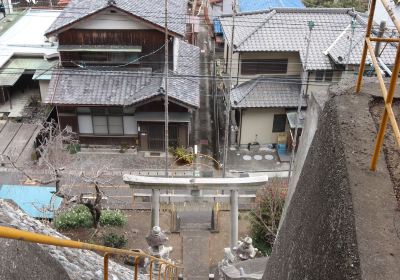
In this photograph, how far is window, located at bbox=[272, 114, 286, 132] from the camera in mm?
25148

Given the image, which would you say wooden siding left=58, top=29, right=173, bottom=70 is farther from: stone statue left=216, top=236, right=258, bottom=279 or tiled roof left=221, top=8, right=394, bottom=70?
stone statue left=216, top=236, right=258, bottom=279

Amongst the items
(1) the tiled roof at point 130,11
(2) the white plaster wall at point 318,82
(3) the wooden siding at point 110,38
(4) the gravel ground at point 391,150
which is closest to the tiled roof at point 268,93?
(2) the white plaster wall at point 318,82

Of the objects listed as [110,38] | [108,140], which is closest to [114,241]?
[108,140]

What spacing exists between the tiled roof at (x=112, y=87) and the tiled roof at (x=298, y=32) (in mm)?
3777

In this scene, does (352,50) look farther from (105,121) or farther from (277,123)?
(105,121)

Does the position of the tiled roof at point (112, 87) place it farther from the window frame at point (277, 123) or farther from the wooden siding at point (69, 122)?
the window frame at point (277, 123)

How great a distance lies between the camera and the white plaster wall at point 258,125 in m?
24.8

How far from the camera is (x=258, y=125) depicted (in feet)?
82.6

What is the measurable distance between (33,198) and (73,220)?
1.92m

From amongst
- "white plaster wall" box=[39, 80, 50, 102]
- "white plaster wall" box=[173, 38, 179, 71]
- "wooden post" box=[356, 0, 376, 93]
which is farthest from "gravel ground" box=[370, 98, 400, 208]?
"white plaster wall" box=[39, 80, 50, 102]

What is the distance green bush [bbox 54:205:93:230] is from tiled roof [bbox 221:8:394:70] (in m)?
11.6

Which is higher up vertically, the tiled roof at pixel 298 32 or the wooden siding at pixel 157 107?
the tiled roof at pixel 298 32

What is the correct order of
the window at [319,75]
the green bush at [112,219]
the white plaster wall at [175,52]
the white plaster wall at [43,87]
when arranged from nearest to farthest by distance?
the green bush at [112,219] < the window at [319,75] < the white plaster wall at [43,87] < the white plaster wall at [175,52]

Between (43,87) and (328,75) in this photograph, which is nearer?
(328,75)
